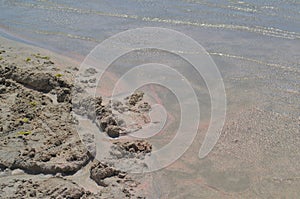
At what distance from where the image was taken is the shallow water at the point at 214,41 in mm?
7273

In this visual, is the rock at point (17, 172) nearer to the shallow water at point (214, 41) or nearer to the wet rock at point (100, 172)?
the wet rock at point (100, 172)

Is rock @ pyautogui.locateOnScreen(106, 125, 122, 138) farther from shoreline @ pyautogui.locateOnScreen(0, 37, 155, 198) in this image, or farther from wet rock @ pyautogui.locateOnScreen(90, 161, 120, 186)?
wet rock @ pyautogui.locateOnScreen(90, 161, 120, 186)

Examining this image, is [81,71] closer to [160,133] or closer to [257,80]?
[160,133]

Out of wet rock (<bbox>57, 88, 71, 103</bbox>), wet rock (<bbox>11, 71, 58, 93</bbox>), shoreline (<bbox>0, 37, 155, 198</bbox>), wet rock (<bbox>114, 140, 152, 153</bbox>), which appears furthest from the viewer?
wet rock (<bbox>11, 71, 58, 93</bbox>)

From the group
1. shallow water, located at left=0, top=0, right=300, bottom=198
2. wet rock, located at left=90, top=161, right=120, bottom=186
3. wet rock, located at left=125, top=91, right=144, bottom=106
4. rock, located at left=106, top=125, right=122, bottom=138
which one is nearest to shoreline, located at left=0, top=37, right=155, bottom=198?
wet rock, located at left=90, top=161, right=120, bottom=186

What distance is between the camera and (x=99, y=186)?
679 centimetres

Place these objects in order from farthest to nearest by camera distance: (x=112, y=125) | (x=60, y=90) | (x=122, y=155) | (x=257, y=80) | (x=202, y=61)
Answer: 1. (x=202, y=61)
2. (x=257, y=80)
3. (x=60, y=90)
4. (x=112, y=125)
5. (x=122, y=155)

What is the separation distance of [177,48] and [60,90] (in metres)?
4.54

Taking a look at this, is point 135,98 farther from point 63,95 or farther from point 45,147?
point 45,147

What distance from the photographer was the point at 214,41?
42.1ft

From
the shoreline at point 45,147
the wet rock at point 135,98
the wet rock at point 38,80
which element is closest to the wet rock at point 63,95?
the shoreline at point 45,147

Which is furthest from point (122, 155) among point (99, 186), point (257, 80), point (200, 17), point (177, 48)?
point (200, 17)

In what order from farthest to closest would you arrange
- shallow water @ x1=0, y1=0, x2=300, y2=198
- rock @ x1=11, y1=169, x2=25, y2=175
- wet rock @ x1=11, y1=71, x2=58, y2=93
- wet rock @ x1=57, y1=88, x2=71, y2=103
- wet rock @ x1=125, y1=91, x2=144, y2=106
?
wet rock @ x1=11, y1=71, x2=58, y2=93 < wet rock @ x1=125, y1=91, x2=144, y2=106 < wet rock @ x1=57, y1=88, x2=71, y2=103 < shallow water @ x1=0, y1=0, x2=300, y2=198 < rock @ x1=11, y1=169, x2=25, y2=175

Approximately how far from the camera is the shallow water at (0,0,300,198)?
7.27m
